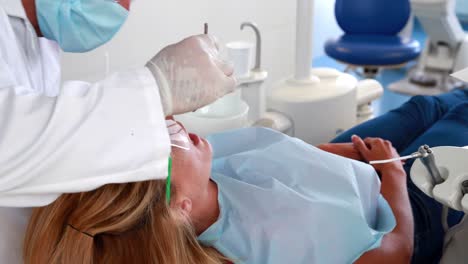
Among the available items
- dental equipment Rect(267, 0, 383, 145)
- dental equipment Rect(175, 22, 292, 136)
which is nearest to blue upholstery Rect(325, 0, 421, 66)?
dental equipment Rect(267, 0, 383, 145)

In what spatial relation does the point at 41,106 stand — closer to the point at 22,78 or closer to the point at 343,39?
the point at 22,78

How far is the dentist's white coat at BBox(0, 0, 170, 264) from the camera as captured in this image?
0.67 meters

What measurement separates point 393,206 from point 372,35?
175 cm

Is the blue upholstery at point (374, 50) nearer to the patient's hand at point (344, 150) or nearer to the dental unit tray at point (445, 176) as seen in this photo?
the patient's hand at point (344, 150)

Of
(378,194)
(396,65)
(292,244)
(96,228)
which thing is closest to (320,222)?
(292,244)

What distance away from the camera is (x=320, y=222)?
1106 millimetres

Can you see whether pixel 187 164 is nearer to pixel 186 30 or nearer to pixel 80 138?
pixel 80 138

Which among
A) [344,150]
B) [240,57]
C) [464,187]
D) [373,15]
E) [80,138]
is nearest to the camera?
[80,138]

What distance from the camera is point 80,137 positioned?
688 mm

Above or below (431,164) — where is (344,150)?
below

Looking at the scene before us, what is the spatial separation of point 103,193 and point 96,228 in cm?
7

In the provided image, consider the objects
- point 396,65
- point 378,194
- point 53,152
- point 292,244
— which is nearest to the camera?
point 53,152

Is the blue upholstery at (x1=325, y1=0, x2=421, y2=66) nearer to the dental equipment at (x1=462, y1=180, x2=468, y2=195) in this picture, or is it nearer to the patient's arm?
the patient's arm

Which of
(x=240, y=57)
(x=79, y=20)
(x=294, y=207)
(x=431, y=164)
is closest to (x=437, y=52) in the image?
(x=240, y=57)
